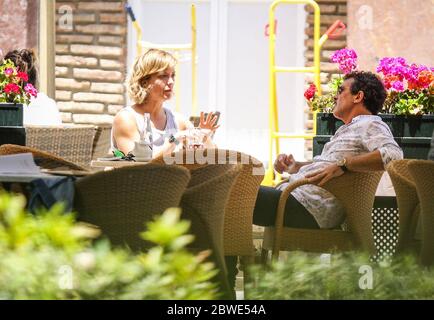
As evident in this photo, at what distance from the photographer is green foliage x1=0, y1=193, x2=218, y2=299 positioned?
1.98 metres

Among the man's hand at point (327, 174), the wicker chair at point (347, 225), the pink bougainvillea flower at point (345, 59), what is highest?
the pink bougainvillea flower at point (345, 59)

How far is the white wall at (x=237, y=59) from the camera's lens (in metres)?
8.69

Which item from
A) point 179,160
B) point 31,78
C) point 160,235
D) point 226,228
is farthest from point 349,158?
point 31,78

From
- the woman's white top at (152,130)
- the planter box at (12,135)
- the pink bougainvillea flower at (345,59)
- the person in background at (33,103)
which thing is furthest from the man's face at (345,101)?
the person in background at (33,103)

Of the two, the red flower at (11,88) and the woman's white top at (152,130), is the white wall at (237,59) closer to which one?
the red flower at (11,88)

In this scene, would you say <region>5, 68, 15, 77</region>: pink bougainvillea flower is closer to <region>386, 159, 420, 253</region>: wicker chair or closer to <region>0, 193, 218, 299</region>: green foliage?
<region>386, 159, 420, 253</region>: wicker chair

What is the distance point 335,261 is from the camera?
8.46ft

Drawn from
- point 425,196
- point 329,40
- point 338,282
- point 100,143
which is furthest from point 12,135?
point 329,40

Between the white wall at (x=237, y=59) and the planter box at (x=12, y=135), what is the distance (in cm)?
365

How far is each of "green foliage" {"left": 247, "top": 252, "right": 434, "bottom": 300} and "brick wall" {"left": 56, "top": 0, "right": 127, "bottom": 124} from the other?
6.14 m

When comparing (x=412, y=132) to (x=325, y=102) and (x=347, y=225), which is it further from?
(x=347, y=225)

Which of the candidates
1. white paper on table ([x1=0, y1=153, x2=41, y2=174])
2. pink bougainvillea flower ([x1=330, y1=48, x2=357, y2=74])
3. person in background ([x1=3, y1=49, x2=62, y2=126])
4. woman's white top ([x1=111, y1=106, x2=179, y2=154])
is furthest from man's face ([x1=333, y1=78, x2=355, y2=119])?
person in background ([x1=3, y1=49, x2=62, y2=126])
